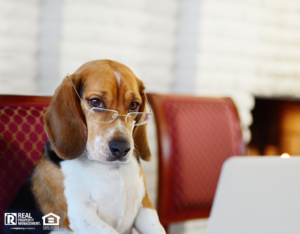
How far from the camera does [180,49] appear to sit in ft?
7.00

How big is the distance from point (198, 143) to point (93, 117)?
67 cm

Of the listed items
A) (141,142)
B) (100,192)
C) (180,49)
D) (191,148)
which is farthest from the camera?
(180,49)

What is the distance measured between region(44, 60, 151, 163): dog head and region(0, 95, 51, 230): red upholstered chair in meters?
0.32

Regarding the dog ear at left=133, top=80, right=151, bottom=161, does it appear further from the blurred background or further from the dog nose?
the blurred background

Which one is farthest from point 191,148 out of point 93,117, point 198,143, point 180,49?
point 180,49

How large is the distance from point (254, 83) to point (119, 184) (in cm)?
178

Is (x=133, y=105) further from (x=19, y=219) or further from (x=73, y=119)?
(x=19, y=219)

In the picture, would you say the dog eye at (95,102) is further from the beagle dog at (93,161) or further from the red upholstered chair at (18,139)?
the red upholstered chair at (18,139)

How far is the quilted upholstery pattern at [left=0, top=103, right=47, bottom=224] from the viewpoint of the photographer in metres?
0.89

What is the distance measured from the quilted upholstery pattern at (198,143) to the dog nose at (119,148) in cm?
57

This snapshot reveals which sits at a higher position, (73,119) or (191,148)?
(73,119)

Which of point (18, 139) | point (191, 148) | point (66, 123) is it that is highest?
point (66, 123)

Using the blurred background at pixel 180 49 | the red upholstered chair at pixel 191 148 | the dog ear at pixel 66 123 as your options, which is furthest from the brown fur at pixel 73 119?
the blurred background at pixel 180 49

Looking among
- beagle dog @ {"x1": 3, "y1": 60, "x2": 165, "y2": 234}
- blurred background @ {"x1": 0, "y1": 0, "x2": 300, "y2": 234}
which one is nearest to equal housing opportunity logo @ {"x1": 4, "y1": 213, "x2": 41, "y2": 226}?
beagle dog @ {"x1": 3, "y1": 60, "x2": 165, "y2": 234}
